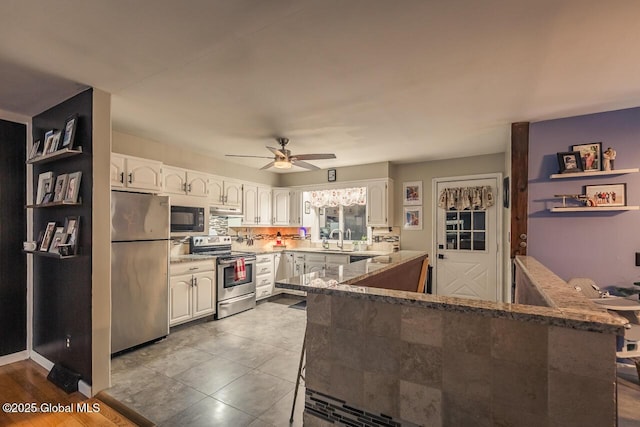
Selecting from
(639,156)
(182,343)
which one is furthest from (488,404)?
(182,343)

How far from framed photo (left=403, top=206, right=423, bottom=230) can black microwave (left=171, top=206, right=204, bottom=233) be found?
3310 mm

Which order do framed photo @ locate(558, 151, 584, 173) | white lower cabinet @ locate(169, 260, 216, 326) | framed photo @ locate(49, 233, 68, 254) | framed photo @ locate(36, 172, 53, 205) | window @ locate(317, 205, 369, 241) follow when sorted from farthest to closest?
window @ locate(317, 205, 369, 241) → white lower cabinet @ locate(169, 260, 216, 326) → framed photo @ locate(558, 151, 584, 173) → framed photo @ locate(36, 172, 53, 205) → framed photo @ locate(49, 233, 68, 254)

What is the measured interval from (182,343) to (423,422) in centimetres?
304

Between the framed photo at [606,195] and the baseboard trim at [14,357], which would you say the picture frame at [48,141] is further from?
the framed photo at [606,195]

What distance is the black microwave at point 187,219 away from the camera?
13.3ft

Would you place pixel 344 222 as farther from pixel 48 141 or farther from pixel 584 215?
pixel 48 141

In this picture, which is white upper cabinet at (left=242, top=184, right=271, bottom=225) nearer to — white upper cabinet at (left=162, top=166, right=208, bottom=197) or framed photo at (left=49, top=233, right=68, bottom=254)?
white upper cabinet at (left=162, top=166, right=208, bottom=197)

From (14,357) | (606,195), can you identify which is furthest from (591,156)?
(14,357)

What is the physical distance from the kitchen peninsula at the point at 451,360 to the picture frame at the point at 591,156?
8.04 ft

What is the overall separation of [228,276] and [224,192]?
52.8 inches

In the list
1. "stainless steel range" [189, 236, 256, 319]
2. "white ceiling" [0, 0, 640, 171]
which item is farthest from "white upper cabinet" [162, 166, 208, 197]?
"white ceiling" [0, 0, 640, 171]

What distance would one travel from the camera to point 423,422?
48.4 inches

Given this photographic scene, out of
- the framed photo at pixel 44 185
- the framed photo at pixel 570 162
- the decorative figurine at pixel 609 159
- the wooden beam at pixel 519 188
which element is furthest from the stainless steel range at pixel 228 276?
the decorative figurine at pixel 609 159

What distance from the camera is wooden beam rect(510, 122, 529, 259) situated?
120 inches
